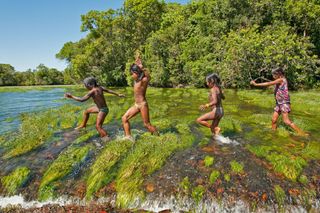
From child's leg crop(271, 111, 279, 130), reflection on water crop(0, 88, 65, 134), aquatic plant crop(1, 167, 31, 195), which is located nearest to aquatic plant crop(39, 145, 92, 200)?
aquatic plant crop(1, 167, 31, 195)

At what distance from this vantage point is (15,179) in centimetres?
762

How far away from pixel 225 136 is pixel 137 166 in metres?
4.50

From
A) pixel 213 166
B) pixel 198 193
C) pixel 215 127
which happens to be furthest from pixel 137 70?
pixel 198 193

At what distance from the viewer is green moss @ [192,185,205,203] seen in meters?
6.50

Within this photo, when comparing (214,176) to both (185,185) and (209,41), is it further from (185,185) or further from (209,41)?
(209,41)

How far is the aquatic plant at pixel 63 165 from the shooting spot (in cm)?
737

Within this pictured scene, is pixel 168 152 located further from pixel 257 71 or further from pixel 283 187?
pixel 257 71

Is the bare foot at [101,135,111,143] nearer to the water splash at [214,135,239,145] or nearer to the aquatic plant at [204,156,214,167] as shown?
the aquatic plant at [204,156,214,167]

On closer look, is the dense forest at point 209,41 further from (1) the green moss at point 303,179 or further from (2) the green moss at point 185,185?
(2) the green moss at point 185,185

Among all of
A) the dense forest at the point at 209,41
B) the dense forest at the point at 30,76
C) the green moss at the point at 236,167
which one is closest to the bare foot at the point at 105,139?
the green moss at the point at 236,167

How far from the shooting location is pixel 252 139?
34.5 ft

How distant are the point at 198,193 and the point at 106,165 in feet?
9.99

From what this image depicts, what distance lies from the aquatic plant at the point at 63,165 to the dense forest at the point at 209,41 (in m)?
26.8

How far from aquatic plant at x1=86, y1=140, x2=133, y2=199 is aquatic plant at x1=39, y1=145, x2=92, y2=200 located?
2.12 feet
